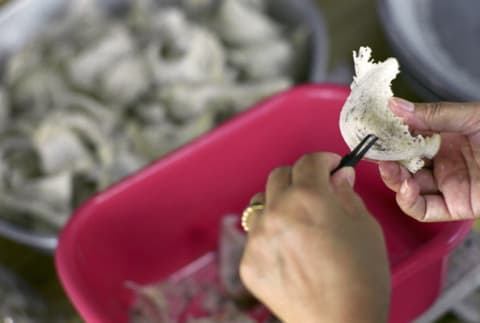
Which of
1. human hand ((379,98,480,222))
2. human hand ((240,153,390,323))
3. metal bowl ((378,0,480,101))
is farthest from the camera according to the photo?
metal bowl ((378,0,480,101))

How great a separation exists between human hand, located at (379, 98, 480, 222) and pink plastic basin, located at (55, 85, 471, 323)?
2.8 inches

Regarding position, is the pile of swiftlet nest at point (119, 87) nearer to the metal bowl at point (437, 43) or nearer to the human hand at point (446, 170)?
the metal bowl at point (437, 43)

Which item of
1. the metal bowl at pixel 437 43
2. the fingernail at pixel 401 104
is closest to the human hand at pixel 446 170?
the fingernail at pixel 401 104

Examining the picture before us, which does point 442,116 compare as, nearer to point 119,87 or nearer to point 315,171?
point 315,171

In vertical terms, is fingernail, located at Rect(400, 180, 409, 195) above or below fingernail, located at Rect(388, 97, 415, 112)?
below

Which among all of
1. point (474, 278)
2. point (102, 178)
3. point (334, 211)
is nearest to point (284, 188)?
point (334, 211)

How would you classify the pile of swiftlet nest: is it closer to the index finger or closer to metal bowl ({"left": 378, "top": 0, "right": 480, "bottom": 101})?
metal bowl ({"left": 378, "top": 0, "right": 480, "bottom": 101})

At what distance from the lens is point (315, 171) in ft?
1.23

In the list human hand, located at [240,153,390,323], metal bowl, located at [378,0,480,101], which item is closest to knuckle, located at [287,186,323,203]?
human hand, located at [240,153,390,323]

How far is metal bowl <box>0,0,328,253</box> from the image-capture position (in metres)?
0.79

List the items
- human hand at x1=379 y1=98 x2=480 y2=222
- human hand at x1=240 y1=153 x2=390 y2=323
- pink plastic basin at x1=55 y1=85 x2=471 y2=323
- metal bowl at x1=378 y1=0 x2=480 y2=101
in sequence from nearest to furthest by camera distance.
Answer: human hand at x1=240 y1=153 x2=390 y2=323
human hand at x1=379 y1=98 x2=480 y2=222
pink plastic basin at x1=55 y1=85 x2=471 y2=323
metal bowl at x1=378 y1=0 x2=480 y2=101

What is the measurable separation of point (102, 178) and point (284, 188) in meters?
0.40

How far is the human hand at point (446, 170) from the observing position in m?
0.45

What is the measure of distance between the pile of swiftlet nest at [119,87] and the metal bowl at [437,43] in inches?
4.8
